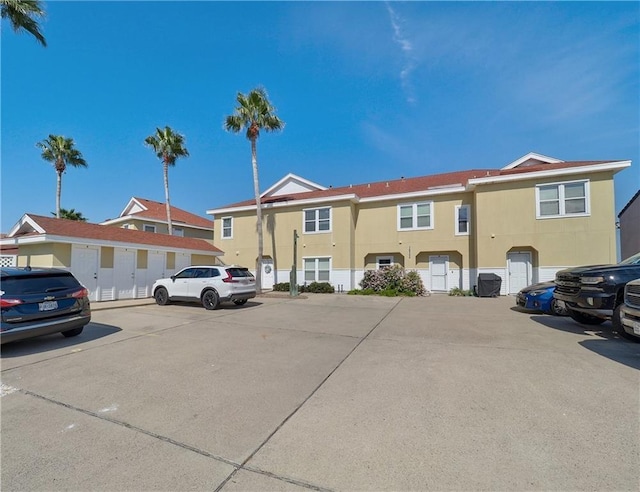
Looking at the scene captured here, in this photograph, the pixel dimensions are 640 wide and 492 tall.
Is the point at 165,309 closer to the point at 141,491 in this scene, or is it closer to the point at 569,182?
the point at 141,491

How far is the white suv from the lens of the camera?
1128cm

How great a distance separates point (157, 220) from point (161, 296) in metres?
16.5

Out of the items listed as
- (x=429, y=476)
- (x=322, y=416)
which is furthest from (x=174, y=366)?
(x=429, y=476)

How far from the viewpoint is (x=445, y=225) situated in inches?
682

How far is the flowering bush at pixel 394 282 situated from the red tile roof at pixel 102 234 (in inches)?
429

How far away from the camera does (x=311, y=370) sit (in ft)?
15.7

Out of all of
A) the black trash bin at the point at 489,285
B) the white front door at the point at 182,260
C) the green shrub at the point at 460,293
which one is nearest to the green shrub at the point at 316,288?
the white front door at the point at 182,260

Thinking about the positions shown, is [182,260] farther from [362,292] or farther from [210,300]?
[362,292]

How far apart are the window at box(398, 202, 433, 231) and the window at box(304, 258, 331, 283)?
5122 millimetres

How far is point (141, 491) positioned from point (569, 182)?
60.7ft

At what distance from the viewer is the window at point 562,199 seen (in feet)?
46.4

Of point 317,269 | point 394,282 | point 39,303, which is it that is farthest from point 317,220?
point 39,303

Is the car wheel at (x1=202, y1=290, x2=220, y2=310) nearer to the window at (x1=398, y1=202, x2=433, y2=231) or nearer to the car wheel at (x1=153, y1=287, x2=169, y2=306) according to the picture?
the car wheel at (x1=153, y1=287, x2=169, y2=306)

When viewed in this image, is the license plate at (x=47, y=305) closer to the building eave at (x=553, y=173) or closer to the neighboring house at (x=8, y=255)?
the neighboring house at (x=8, y=255)
